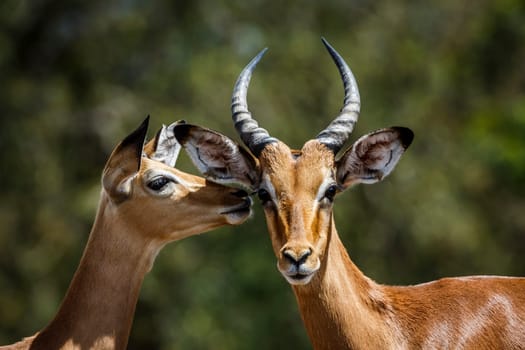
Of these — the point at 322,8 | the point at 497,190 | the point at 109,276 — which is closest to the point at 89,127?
the point at 322,8

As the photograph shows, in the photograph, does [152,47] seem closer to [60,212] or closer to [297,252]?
[60,212]

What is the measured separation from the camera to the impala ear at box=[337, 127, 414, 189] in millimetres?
9398

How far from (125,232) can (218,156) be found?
1075mm

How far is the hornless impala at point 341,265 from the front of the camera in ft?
29.4

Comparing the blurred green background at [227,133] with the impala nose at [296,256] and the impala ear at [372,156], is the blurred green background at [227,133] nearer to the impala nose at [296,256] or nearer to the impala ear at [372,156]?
the impala ear at [372,156]

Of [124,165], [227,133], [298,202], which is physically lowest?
[227,133]

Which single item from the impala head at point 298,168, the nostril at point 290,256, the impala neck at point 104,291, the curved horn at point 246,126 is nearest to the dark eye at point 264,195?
the impala head at point 298,168

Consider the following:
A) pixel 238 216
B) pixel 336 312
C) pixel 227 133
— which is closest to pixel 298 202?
pixel 336 312

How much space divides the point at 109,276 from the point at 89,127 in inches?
711

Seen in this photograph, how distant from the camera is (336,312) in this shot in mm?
9039

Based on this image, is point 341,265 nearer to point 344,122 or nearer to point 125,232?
point 344,122

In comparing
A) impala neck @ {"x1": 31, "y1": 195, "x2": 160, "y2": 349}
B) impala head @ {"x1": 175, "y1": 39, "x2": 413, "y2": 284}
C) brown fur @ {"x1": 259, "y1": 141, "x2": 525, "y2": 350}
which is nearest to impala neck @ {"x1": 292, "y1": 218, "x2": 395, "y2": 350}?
brown fur @ {"x1": 259, "y1": 141, "x2": 525, "y2": 350}

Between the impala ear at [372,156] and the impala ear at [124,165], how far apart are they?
165cm

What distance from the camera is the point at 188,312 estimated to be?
93.2ft
